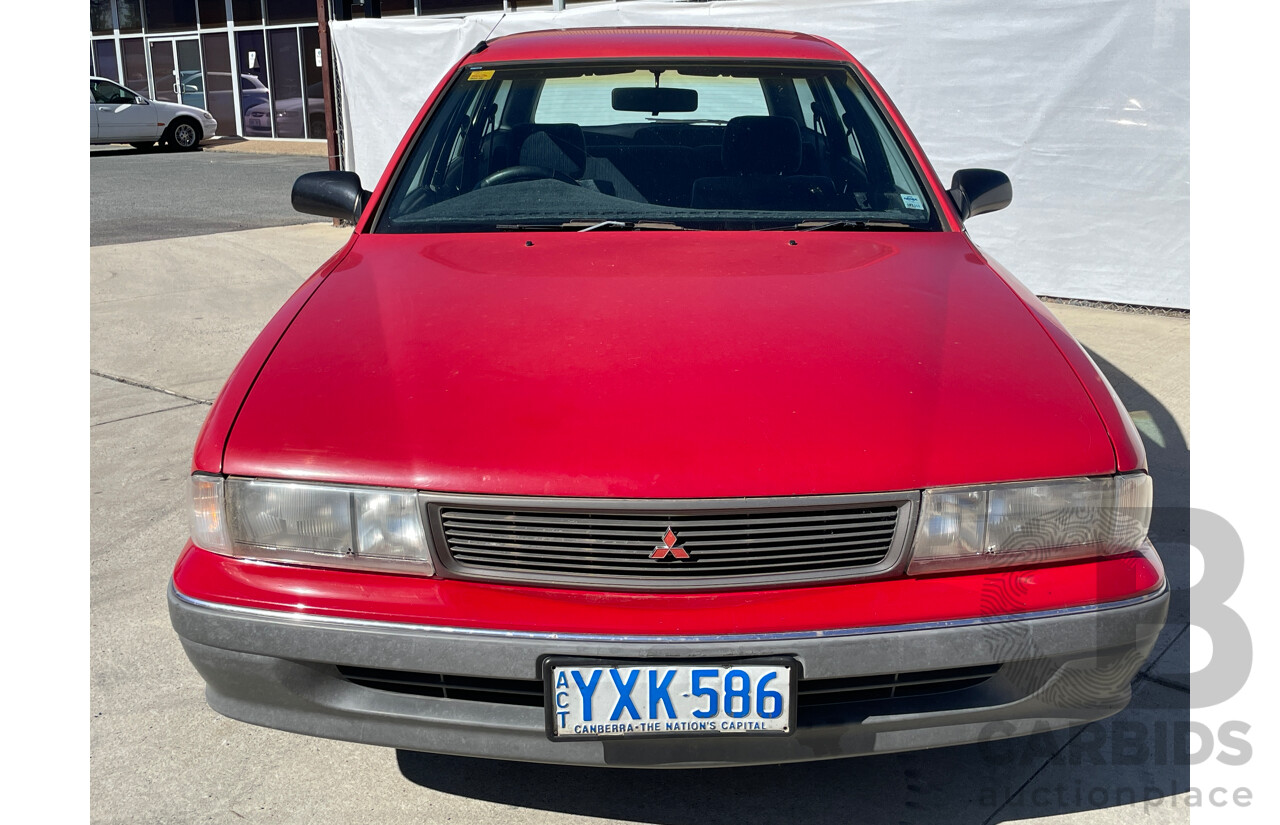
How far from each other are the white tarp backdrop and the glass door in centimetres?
1996

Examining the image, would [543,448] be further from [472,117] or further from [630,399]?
[472,117]

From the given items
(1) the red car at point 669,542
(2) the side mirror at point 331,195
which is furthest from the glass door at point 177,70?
(1) the red car at point 669,542

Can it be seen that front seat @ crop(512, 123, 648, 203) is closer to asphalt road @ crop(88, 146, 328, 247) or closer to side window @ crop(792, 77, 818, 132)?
side window @ crop(792, 77, 818, 132)

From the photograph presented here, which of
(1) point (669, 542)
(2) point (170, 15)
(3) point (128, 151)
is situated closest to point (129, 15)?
(2) point (170, 15)

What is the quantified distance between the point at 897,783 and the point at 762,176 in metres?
1.66

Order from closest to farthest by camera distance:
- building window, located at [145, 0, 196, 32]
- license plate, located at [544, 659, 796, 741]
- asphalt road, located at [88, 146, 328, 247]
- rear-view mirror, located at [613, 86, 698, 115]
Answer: license plate, located at [544, 659, 796, 741]
rear-view mirror, located at [613, 86, 698, 115]
asphalt road, located at [88, 146, 328, 247]
building window, located at [145, 0, 196, 32]

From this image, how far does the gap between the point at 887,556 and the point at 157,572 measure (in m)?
2.42

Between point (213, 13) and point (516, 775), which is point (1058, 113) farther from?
point (213, 13)

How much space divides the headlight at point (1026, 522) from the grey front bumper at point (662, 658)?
112 millimetres

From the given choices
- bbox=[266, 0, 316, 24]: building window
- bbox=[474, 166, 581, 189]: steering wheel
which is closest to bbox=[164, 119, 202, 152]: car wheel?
bbox=[266, 0, 316, 24]: building window

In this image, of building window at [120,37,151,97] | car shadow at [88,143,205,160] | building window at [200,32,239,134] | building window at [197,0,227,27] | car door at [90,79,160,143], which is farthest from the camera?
building window at [120,37,151,97]

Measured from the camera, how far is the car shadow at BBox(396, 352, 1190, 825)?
2.29 meters

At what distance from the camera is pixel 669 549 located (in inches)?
74.0

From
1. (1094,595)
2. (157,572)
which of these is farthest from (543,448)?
(157,572)
